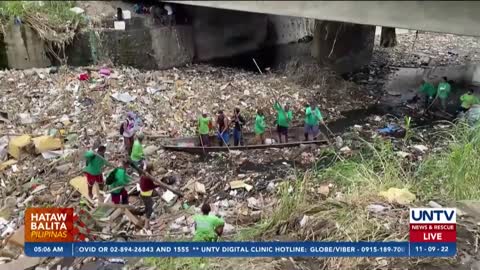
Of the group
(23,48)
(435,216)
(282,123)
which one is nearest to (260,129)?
(282,123)

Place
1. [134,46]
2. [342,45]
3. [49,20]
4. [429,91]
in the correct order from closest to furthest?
[429,91], [49,20], [134,46], [342,45]

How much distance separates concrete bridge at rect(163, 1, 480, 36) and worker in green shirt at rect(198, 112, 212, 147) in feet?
13.8

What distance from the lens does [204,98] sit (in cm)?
1358

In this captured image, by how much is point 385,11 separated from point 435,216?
280 centimetres

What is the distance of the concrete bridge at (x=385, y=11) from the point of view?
6457 mm

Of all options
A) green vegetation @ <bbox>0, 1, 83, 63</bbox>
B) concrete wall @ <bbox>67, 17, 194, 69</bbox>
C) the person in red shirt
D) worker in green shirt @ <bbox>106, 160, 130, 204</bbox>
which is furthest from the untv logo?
green vegetation @ <bbox>0, 1, 83, 63</bbox>

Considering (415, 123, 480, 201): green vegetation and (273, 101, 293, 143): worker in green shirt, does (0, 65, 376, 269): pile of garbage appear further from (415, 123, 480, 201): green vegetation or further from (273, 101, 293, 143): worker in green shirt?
(415, 123, 480, 201): green vegetation

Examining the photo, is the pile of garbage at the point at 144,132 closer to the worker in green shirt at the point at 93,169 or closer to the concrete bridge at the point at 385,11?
the worker in green shirt at the point at 93,169

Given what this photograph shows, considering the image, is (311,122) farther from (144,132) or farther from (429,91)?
(429,91)

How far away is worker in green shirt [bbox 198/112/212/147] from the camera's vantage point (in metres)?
10.8

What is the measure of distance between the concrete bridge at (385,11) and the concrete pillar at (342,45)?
1027 cm

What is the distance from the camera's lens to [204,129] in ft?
35.7

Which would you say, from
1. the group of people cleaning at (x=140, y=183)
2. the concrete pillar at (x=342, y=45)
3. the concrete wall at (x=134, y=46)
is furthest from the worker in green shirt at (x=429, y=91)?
the group of people cleaning at (x=140, y=183)

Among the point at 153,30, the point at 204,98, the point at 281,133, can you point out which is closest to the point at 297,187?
the point at 281,133
